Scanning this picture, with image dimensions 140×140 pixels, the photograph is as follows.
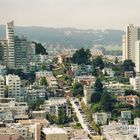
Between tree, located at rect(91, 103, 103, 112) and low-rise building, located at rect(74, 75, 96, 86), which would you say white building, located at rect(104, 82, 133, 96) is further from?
tree, located at rect(91, 103, 103, 112)

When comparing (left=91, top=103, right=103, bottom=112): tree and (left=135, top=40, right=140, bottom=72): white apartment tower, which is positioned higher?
(left=135, top=40, right=140, bottom=72): white apartment tower

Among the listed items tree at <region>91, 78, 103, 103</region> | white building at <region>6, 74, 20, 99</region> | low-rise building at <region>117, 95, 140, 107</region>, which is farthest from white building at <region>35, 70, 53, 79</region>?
low-rise building at <region>117, 95, 140, 107</region>

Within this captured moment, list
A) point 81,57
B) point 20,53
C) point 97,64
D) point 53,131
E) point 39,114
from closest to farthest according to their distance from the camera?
1. point 53,131
2. point 39,114
3. point 20,53
4. point 97,64
5. point 81,57

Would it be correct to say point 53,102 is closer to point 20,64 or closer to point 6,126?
point 6,126

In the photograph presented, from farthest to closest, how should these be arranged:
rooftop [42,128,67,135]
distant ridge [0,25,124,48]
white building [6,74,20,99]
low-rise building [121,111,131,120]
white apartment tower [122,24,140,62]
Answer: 1. distant ridge [0,25,124,48]
2. white apartment tower [122,24,140,62]
3. white building [6,74,20,99]
4. low-rise building [121,111,131,120]
5. rooftop [42,128,67,135]

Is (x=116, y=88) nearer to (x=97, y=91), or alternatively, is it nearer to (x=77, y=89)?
(x=97, y=91)

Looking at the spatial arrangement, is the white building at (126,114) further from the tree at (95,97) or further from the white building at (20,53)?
the white building at (20,53)

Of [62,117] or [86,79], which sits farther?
[86,79]

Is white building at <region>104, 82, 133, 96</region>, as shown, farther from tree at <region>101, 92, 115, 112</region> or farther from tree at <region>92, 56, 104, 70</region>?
tree at <region>92, 56, 104, 70</region>

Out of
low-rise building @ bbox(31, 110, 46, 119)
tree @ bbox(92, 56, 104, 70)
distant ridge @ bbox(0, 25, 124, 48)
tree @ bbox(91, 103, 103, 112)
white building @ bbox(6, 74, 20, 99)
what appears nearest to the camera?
low-rise building @ bbox(31, 110, 46, 119)

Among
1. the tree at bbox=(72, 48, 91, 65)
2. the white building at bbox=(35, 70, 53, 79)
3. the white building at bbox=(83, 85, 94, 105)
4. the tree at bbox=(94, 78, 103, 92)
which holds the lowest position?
the white building at bbox=(83, 85, 94, 105)

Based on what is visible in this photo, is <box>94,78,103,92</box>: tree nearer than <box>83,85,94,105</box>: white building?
No

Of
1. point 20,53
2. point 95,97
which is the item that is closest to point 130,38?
point 20,53
